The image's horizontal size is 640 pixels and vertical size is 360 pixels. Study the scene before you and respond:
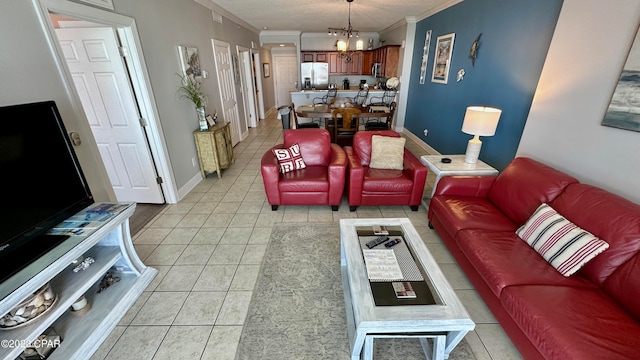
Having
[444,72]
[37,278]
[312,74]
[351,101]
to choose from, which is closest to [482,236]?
[37,278]

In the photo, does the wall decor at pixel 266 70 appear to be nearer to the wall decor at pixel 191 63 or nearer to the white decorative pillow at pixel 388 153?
the wall decor at pixel 191 63

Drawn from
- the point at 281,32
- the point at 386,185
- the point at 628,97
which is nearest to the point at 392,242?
the point at 386,185

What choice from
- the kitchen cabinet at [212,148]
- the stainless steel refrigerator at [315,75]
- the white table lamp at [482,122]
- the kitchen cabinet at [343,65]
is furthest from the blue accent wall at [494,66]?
the stainless steel refrigerator at [315,75]

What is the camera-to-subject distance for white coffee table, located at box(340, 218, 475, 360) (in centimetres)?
125

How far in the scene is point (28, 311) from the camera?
130 centimetres

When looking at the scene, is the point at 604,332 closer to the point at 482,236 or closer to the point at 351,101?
the point at 482,236

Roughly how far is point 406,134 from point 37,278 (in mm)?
6436

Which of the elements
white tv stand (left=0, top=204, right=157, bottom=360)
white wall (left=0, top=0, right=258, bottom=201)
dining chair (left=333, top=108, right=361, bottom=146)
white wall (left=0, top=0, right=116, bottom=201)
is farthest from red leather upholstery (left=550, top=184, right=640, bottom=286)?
white wall (left=0, top=0, right=258, bottom=201)

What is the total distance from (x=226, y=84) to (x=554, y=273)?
5.34 meters

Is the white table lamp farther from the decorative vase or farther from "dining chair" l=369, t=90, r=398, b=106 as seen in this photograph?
"dining chair" l=369, t=90, r=398, b=106

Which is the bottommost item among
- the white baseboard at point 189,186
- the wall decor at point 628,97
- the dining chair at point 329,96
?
the white baseboard at point 189,186

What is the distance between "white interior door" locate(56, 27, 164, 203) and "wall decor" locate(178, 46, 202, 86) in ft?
3.06

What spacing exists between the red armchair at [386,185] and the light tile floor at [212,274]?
0.54 feet

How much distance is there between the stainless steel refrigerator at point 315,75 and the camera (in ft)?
28.0
